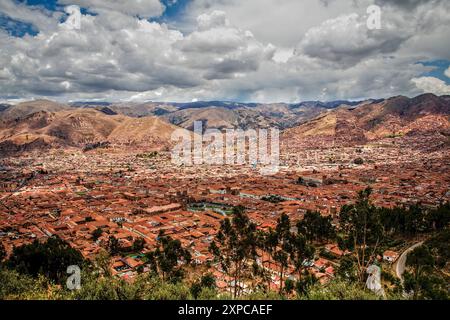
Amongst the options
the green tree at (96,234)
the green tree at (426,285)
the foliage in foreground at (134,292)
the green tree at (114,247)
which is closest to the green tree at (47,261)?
the foliage in foreground at (134,292)

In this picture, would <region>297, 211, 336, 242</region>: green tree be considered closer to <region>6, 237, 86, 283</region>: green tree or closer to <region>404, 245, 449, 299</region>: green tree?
<region>404, 245, 449, 299</region>: green tree

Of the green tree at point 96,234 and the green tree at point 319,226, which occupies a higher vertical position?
the green tree at point 319,226

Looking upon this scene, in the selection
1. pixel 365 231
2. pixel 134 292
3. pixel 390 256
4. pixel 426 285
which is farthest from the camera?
pixel 390 256

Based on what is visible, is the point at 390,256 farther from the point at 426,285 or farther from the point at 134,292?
the point at 134,292

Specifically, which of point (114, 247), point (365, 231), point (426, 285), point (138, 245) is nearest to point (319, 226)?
point (365, 231)

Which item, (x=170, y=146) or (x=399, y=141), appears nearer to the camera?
(x=399, y=141)

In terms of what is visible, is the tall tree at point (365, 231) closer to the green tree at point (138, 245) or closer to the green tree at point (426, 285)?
the green tree at point (426, 285)

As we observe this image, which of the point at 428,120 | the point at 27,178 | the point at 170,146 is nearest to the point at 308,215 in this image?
the point at 27,178

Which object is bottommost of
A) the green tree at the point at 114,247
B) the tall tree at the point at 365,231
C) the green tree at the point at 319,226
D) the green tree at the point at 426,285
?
the green tree at the point at 114,247

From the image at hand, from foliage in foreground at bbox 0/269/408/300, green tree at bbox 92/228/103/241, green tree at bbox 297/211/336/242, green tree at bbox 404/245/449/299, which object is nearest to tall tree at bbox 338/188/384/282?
green tree at bbox 404/245/449/299

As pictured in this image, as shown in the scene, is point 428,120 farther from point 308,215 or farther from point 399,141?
point 308,215
